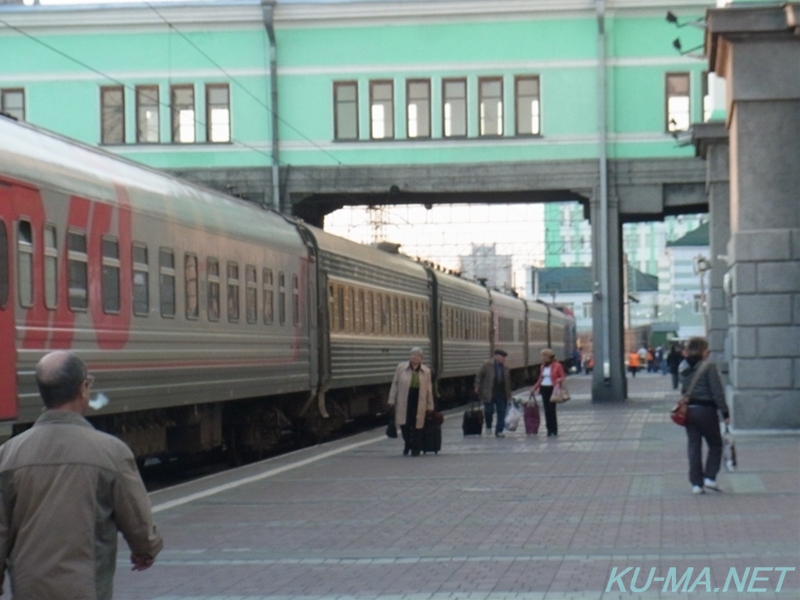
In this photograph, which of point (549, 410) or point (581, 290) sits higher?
point (581, 290)

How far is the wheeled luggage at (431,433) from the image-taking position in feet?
74.7

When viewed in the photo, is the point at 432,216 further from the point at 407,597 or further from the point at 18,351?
the point at 407,597

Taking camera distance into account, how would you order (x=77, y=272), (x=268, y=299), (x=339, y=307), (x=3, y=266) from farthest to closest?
(x=339, y=307) < (x=268, y=299) < (x=77, y=272) < (x=3, y=266)

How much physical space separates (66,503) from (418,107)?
32.8 meters

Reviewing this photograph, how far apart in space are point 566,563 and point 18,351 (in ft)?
16.6

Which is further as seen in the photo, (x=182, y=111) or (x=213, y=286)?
(x=182, y=111)

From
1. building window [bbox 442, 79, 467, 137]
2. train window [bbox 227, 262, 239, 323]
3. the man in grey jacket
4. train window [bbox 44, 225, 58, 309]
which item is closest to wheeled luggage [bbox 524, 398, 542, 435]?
train window [bbox 227, 262, 239, 323]

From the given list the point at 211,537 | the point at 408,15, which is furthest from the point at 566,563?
the point at 408,15

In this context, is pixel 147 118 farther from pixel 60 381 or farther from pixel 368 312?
pixel 60 381

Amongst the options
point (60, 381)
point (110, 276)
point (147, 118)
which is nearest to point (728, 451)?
point (110, 276)

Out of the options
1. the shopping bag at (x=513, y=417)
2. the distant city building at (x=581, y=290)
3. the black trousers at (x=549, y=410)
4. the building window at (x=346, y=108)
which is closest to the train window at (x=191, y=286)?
the black trousers at (x=549, y=410)

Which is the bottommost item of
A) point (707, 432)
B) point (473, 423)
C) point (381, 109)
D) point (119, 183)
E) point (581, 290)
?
point (473, 423)

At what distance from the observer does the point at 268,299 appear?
22.8 metres

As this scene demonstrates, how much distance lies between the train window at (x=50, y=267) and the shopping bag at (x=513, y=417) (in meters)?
13.5
